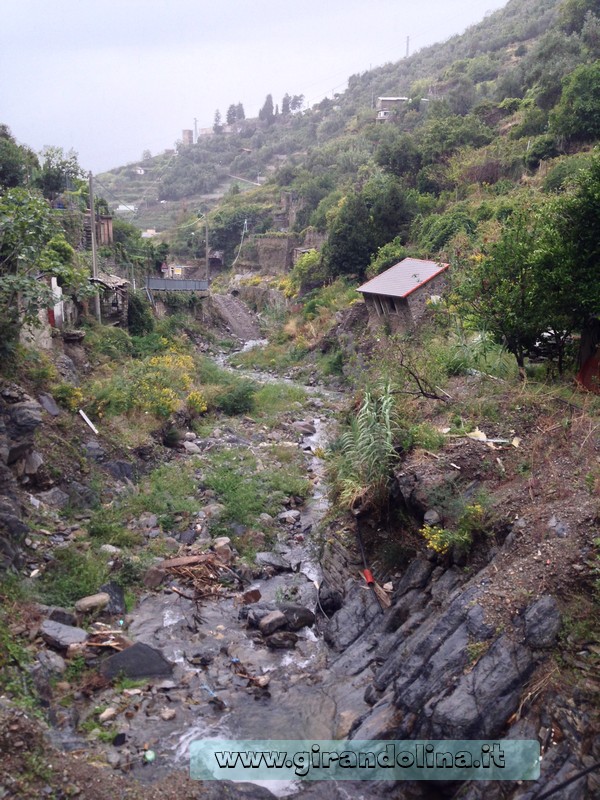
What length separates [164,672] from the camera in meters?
7.61

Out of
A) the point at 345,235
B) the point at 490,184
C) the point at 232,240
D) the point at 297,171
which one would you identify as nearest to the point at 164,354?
the point at 345,235

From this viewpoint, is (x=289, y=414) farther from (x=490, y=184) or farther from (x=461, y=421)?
(x=490, y=184)

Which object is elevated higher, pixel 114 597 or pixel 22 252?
pixel 22 252

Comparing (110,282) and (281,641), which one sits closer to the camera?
(281,641)

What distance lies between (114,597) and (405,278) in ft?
51.3

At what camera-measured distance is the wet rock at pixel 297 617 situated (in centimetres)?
875

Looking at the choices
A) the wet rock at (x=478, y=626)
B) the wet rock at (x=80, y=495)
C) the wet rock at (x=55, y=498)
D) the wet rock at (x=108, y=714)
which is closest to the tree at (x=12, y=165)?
the wet rock at (x=80, y=495)

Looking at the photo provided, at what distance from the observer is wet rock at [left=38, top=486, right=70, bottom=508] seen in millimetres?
10367

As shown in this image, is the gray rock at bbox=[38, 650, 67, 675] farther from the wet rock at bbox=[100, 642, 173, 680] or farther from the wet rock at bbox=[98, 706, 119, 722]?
the wet rock at bbox=[98, 706, 119, 722]

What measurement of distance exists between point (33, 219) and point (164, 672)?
717cm

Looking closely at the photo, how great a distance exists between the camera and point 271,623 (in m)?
8.55

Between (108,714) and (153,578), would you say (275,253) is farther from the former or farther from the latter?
(108,714)

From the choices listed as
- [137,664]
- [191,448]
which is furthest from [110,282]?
[137,664]

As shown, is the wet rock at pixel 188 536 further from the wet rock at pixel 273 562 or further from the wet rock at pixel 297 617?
the wet rock at pixel 297 617
